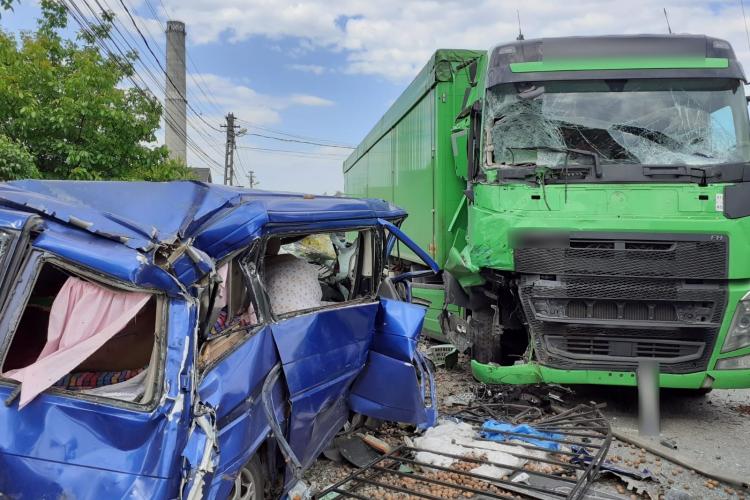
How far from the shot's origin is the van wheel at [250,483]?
3.12m

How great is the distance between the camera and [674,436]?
5480 millimetres

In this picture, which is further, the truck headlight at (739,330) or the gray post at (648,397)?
the gray post at (648,397)

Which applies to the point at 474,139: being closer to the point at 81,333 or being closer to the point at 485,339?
the point at 485,339

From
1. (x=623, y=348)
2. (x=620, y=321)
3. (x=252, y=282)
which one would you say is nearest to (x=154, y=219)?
(x=252, y=282)

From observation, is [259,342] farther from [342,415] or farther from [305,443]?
[342,415]

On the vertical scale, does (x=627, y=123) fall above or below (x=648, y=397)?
above

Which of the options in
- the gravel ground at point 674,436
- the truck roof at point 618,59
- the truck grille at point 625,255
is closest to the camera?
Answer: the gravel ground at point 674,436

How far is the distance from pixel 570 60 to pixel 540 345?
2595 millimetres

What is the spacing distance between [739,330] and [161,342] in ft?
15.6

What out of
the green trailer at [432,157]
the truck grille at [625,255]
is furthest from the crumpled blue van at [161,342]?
the green trailer at [432,157]

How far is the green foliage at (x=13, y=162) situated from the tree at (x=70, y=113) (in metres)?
0.02

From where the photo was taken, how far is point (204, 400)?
264 centimetres

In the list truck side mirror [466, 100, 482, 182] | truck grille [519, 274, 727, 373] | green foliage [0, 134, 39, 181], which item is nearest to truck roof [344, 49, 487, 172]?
truck side mirror [466, 100, 482, 182]

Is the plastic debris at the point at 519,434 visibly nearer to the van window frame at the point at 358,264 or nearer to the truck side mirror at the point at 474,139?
the van window frame at the point at 358,264
